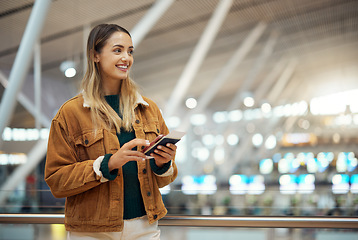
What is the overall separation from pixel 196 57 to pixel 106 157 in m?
7.98

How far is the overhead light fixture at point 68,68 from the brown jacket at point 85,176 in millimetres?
4627

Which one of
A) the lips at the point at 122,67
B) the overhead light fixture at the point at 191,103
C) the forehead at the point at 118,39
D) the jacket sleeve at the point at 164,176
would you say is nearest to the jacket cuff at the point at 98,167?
the jacket sleeve at the point at 164,176

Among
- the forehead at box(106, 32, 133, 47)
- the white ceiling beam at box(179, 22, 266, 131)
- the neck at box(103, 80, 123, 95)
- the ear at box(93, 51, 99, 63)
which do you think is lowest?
the neck at box(103, 80, 123, 95)

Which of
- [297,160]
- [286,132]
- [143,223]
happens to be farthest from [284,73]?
[143,223]

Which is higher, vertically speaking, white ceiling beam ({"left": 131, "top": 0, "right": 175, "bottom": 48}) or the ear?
white ceiling beam ({"left": 131, "top": 0, "right": 175, "bottom": 48})

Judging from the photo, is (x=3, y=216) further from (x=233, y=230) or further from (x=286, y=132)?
(x=286, y=132)

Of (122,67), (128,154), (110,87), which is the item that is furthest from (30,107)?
(128,154)

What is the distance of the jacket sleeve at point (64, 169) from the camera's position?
1.80 meters

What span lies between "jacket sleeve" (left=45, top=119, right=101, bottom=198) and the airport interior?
1647 millimetres

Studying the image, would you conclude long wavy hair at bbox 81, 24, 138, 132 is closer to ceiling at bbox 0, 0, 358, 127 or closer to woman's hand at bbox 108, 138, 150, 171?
→ woman's hand at bbox 108, 138, 150, 171

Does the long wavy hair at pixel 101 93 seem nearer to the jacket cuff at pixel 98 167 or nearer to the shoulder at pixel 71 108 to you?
the shoulder at pixel 71 108

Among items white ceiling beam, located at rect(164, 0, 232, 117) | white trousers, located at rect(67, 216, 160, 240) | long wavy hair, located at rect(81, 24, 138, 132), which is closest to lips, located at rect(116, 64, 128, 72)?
long wavy hair, located at rect(81, 24, 138, 132)

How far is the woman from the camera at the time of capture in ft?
6.00

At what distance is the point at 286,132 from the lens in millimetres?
10023
